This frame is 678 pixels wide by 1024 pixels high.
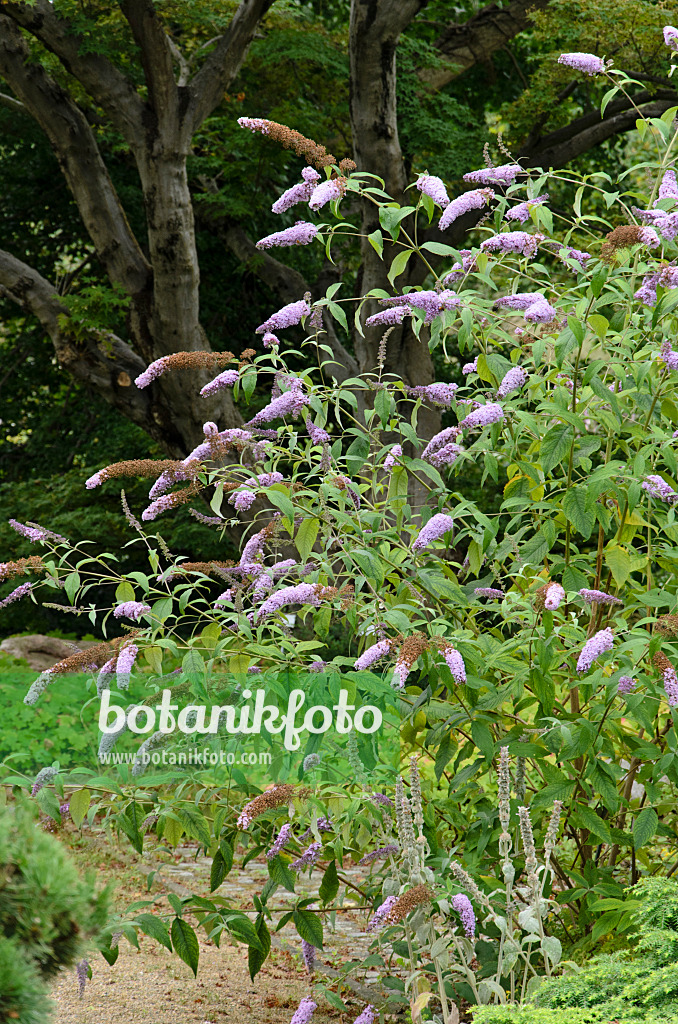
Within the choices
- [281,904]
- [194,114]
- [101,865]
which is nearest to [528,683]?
[281,904]

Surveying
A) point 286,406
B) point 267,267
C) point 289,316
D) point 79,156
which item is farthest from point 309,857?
point 267,267

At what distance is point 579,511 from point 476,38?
7493 mm

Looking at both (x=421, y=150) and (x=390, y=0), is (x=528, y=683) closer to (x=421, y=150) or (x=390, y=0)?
(x=390, y=0)

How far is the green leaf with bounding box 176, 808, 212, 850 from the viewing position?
241cm

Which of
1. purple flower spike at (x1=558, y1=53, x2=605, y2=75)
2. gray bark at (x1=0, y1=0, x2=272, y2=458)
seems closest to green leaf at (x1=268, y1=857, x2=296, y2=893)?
purple flower spike at (x1=558, y1=53, x2=605, y2=75)

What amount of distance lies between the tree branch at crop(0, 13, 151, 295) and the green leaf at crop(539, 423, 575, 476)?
5.74 metres

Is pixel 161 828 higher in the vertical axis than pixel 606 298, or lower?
lower

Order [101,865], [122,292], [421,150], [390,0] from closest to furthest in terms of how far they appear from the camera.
Answer: [101,865], [390,0], [122,292], [421,150]

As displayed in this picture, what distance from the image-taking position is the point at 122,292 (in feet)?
24.3

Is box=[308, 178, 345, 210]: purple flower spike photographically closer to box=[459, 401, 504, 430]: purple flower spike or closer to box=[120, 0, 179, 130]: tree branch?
box=[459, 401, 504, 430]: purple flower spike

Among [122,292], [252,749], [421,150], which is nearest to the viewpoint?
[252,749]

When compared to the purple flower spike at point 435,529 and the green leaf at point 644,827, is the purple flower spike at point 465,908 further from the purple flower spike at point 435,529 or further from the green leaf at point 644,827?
the purple flower spike at point 435,529

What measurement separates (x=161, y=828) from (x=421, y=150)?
6896 mm

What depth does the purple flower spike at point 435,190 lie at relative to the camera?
2.46m
